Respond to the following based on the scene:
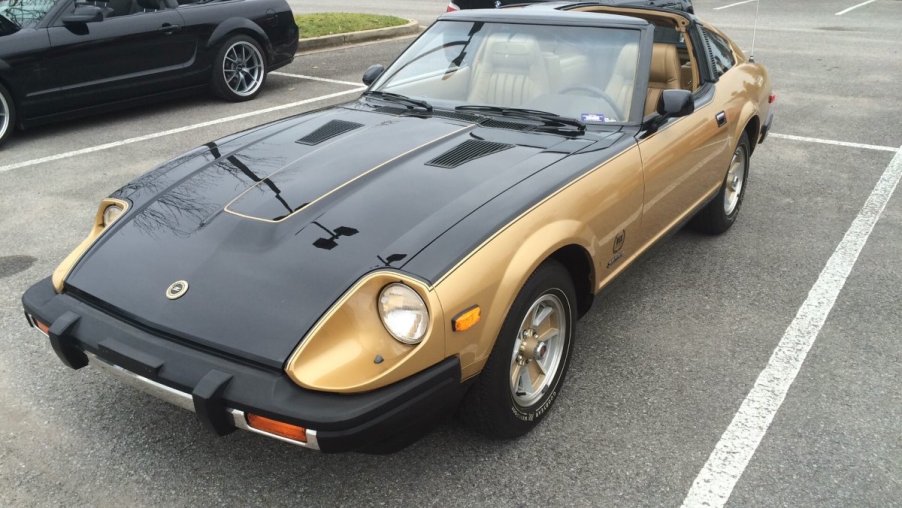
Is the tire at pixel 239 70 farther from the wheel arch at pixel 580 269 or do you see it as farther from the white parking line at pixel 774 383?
the white parking line at pixel 774 383

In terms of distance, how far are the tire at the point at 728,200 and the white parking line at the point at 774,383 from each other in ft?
2.18

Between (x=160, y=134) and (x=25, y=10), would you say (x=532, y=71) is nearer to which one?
(x=160, y=134)

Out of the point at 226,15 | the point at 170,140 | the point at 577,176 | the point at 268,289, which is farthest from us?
the point at 226,15

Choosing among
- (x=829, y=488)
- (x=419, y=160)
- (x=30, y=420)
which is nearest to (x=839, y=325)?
(x=829, y=488)

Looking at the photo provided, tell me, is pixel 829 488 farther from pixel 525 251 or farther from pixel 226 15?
pixel 226 15

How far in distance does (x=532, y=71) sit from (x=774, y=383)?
185 cm

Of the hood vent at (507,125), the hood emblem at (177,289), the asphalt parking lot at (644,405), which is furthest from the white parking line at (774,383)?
the hood emblem at (177,289)

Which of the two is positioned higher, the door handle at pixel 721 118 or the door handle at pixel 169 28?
the door handle at pixel 169 28

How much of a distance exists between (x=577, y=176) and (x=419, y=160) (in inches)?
25.9

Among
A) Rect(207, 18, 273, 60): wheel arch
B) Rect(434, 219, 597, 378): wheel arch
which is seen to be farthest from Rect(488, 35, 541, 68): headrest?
Rect(207, 18, 273, 60): wheel arch

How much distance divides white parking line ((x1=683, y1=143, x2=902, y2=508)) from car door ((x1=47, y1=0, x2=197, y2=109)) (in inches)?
249

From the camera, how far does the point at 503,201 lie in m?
2.74

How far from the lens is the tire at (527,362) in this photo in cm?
260

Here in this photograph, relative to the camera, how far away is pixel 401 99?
3932 mm
